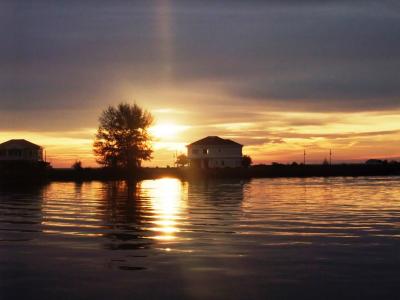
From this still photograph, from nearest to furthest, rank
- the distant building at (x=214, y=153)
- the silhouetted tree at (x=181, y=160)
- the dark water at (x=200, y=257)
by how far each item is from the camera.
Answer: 1. the dark water at (x=200, y=257)
2. the distant building at (x=214, y=153)
3. the silhouetted tree at (x=181, y=160)

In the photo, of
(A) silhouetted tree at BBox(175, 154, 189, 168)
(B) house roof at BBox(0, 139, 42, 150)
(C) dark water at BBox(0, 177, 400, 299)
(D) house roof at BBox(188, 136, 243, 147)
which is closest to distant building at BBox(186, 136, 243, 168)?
(D) house roof at BBox(188, 136, 243, 147)

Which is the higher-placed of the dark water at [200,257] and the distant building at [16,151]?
the distant building at [16,151]

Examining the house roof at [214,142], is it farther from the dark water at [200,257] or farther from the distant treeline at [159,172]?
the dark water at [200,257]

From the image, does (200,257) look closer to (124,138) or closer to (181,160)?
(124,138)

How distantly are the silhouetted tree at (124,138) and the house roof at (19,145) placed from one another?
3335 centimetres

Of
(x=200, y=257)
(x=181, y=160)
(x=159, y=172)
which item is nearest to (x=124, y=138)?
(x=159, y=172)

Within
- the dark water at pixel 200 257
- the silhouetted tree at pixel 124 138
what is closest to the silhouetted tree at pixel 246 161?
the silhouetted tree at pixel 124 138

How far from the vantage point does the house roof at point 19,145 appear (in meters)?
140

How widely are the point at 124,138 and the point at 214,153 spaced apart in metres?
35.2

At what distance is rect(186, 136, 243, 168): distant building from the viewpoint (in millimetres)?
141875

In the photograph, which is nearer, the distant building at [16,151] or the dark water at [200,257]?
the dark water at [200,257]

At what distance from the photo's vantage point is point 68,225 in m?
25.2

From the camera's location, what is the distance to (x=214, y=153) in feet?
465

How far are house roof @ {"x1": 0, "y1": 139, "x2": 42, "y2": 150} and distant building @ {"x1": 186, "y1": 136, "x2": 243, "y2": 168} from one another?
39.5 m
